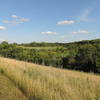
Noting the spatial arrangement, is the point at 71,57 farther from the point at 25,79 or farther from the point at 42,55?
the point at 25,79

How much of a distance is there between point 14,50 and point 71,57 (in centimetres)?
2389

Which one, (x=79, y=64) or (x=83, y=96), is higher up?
(x=83, y=96)

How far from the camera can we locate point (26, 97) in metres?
3.39

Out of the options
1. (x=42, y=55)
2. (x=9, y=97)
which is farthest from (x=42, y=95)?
(x=42, y=55)

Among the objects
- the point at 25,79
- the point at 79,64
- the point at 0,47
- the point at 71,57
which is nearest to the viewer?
the point at 25,79

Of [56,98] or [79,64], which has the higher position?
[56,98]

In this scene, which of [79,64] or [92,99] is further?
[79,64]

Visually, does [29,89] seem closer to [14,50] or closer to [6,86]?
[6,86]

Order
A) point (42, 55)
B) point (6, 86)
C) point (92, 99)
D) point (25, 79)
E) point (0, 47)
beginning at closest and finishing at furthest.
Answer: point (92, 99) < point (6, 86) < point (25, 79) < point (42, 55) < point (0, 47)

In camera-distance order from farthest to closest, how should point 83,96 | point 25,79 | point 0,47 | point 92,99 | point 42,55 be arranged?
point 0,47 → point 42,55 → point 25,79 → point 83,96 → point 92,99

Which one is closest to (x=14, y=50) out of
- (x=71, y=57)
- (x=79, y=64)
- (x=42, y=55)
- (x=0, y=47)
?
(x=0, y=47)

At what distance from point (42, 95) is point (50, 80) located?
4.09 ft

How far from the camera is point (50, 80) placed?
4.59 metres

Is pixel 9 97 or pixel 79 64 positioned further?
pixel 79 64
